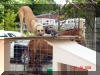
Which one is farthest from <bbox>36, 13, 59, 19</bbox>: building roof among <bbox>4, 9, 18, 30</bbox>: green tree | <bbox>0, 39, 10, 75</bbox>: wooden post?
<bbox>0, 39, 10, 75</bbox>: wooden post

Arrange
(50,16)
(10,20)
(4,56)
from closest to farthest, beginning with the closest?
(4,56), (50,16), (10,20)

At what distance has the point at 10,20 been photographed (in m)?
3.24

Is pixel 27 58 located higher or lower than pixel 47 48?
lower

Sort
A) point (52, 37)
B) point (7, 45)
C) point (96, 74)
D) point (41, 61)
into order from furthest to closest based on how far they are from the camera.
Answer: point (41, 61)
point (7, 45)
point (52, 37)
point (96, 74)

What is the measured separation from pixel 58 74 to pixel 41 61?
734mm

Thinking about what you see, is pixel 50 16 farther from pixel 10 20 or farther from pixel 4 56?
pixel 4 56

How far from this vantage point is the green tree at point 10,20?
3.17 meters

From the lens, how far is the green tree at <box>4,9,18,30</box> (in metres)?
3.17

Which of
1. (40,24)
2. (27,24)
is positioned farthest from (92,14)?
(27,24)

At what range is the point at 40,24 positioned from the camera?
2986 millimetres

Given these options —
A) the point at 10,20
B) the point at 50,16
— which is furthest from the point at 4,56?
the point at 50,16

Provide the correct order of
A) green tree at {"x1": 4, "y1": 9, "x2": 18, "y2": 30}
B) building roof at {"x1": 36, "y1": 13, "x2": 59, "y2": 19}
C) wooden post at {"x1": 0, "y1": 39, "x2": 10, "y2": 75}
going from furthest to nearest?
green tree at {"x1": 4, "y1": 9, "x2": 18, "y2": 30}
building roof at {"x1": 36, "y1": 13, "x2": 59, "y2": 19}
wooden post at {"x1": 0, "y1": 39, "x2": 10, "y2": 75}

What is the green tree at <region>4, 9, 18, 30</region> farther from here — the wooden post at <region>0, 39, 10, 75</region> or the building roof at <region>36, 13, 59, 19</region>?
the building roof at <region>36, 13, 59, 19</region>

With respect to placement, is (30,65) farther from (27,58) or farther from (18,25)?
(18,25)
